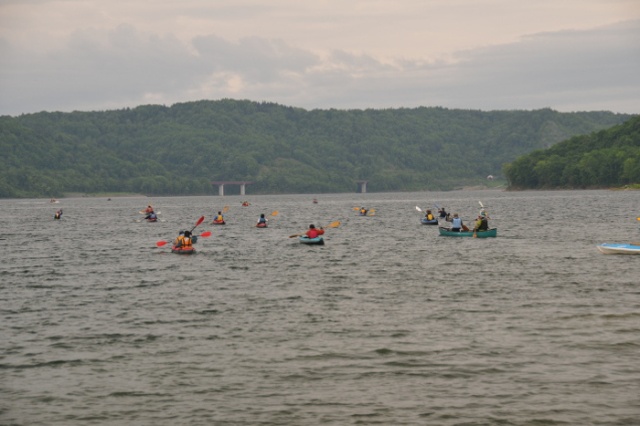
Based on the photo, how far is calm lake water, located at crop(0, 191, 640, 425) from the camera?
83.3ft

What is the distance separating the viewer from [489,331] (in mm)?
34781

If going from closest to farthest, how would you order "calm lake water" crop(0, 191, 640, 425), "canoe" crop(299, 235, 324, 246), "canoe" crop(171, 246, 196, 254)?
"calm lake water" crop(0, 191, 640, 425)
"canoe" crop(171, 246, 196, 254)
"canoe" crop(299, 235, 324, 246)

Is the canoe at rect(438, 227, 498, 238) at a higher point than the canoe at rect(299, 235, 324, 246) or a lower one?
higher

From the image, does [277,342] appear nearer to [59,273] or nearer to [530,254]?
[59,273]

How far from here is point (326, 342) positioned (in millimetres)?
33531

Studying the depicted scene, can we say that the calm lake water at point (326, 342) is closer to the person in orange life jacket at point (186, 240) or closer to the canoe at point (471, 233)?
the person in orange life jacket at point (186, 240)

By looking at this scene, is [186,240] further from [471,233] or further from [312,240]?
[471,233]

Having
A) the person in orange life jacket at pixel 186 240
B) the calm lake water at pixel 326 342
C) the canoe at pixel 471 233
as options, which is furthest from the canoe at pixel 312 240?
the canoe at pixel 471 233

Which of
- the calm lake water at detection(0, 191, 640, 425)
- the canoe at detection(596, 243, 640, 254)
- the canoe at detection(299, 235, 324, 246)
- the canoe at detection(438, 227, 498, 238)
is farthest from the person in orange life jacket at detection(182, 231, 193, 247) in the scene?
the canoe at detection(596, 243, 640, 254)

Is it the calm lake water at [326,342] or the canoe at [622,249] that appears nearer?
the calm lake water at [326,342]

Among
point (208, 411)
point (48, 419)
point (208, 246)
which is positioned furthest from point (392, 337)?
point (208, 246)

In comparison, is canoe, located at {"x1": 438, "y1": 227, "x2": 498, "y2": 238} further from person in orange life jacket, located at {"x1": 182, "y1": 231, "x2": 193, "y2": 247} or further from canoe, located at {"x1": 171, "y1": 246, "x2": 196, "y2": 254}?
person in orange life jacket, located at {"x1": 182, "y1": 231, "x2": 193, "y2": 247}

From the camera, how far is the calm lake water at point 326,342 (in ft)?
83.3

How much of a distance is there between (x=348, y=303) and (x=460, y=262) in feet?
66.2
